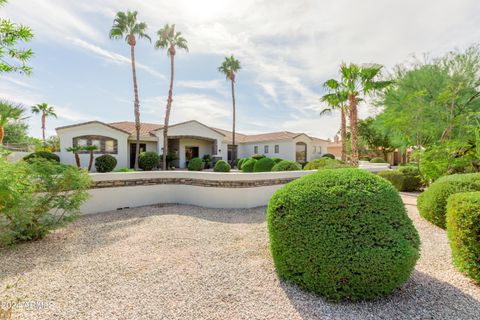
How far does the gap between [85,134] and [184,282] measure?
1875 cm

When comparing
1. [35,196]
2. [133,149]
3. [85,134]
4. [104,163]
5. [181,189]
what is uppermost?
[85,134]

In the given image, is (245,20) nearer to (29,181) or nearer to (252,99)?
(29,181)

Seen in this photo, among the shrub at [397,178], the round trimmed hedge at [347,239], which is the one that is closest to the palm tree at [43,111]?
the round trimmed hedge at [347,239]

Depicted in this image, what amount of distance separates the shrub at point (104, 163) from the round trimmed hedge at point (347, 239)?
17.4 meters

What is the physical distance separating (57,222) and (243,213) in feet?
15.3

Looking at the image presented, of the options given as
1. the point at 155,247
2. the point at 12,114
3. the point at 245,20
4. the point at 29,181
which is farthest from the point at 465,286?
the point at 12,114

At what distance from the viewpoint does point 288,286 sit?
3055 mm

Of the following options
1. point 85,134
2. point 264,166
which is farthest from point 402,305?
point 85,134

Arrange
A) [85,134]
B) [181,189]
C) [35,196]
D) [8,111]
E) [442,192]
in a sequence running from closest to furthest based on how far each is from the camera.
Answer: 1. [35,196]
2. [442,192]
3. [8,111]
4. [181,189]
5. [85,134]

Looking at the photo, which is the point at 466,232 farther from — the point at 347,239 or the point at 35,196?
the point at 35,196

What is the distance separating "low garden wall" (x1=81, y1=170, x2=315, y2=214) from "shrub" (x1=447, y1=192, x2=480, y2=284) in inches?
203

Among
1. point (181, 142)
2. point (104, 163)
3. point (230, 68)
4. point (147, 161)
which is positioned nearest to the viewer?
point (104, 163)

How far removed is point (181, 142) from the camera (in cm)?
2353

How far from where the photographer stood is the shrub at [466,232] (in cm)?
299
